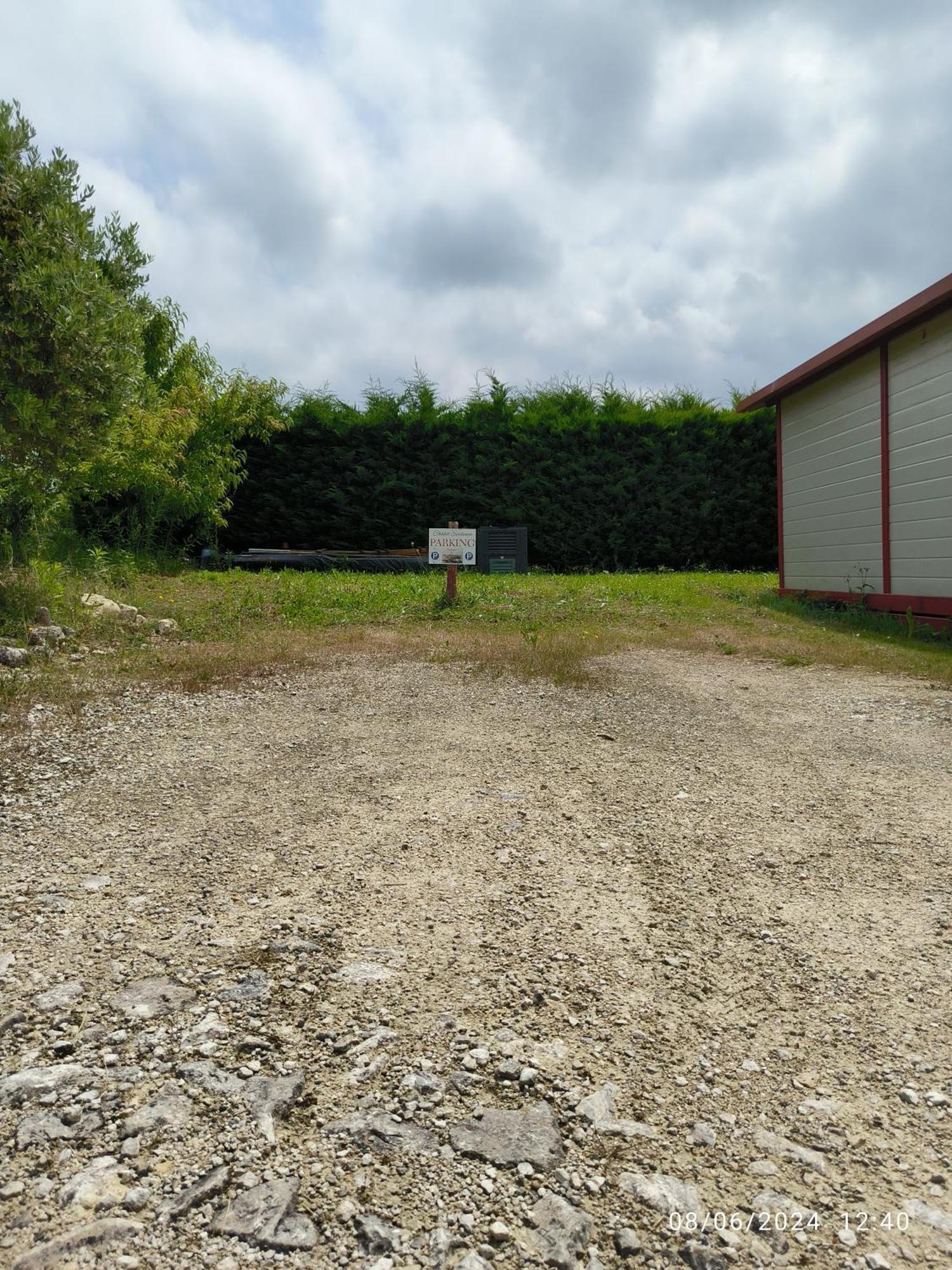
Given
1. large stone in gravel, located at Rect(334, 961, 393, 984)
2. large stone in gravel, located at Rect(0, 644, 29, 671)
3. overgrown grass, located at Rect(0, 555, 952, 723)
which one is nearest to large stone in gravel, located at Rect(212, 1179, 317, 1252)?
large stone in gravel, located at Rect(334, 961, 393, 984)

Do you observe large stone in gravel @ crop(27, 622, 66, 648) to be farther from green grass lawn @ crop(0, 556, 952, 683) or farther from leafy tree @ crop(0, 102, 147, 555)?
leafy tree @ crop(0, 102, 147, 555)

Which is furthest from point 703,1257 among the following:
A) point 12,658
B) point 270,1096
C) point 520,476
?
point 520,476

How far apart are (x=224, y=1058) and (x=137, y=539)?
10.0 m

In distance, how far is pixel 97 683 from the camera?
4387mm

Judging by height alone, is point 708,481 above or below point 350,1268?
above

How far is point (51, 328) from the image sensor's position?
5395mm

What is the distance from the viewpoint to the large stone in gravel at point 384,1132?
1316mm

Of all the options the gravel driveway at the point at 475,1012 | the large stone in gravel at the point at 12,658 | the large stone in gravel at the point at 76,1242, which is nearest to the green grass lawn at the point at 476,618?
the large stone in gravel at the point at 12,658

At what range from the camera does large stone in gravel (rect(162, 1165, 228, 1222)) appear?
1181 millimetres

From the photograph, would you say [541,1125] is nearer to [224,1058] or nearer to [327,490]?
[224,1058]

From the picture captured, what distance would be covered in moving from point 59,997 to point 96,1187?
57 centimetres

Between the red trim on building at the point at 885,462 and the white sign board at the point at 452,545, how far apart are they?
13.2 ft

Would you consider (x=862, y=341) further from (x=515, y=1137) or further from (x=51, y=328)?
(x=515, y=1137)

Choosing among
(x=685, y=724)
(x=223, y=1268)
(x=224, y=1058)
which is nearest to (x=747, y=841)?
(x=685, y=724)
